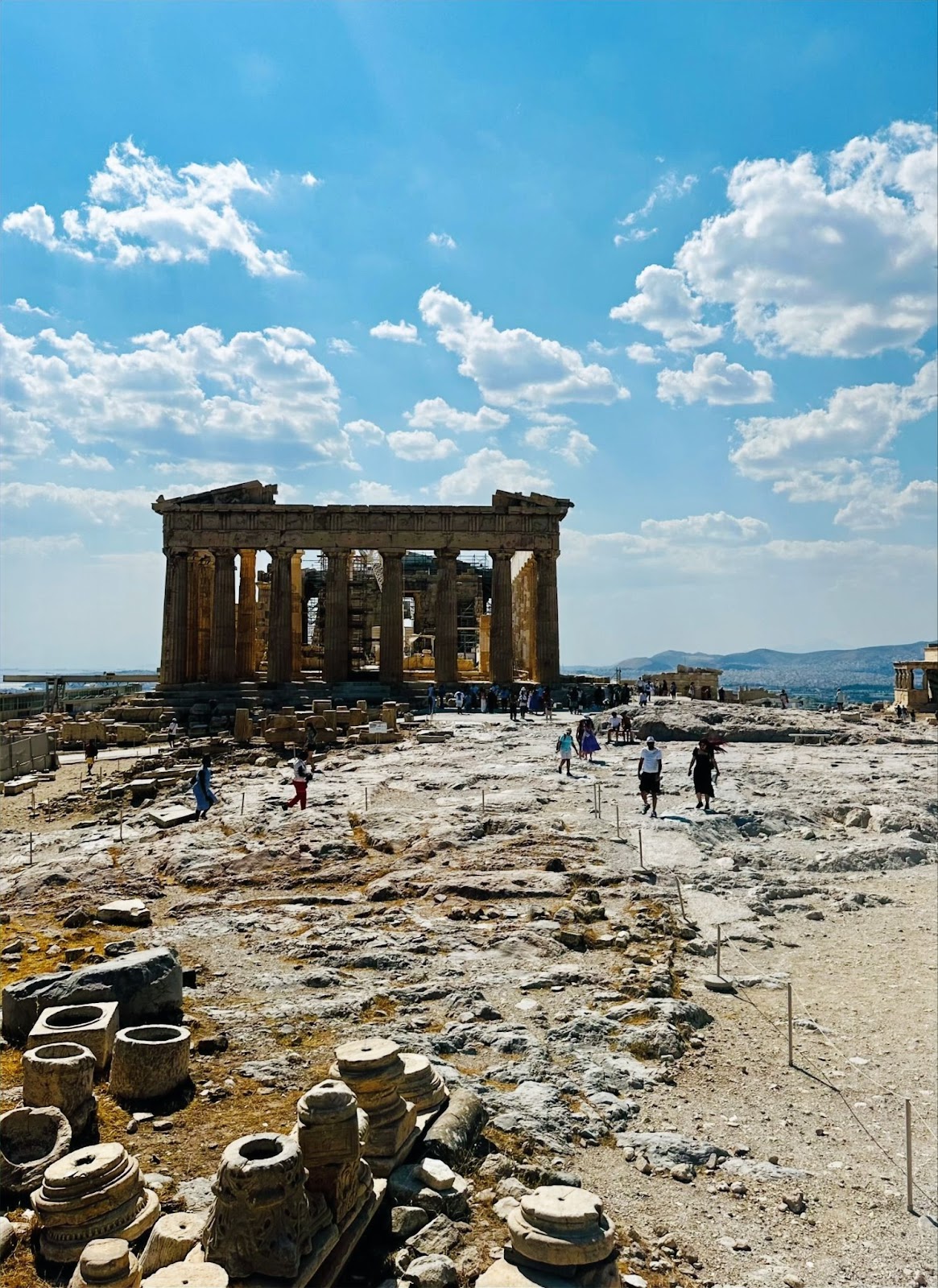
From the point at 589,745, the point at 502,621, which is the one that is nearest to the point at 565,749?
the point at 589,745

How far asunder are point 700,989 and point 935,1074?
2272 millimetres

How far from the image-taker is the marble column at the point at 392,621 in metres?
48.2

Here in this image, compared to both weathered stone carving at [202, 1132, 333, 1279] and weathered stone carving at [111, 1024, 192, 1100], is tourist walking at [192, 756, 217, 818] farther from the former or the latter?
weathered stone carving at [202, 1132, 333, 1279]

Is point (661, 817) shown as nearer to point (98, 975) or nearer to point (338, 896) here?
point (338, 896)

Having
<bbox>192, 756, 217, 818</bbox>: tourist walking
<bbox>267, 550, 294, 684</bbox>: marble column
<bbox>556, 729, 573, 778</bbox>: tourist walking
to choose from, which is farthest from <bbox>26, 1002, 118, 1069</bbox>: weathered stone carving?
<bbox>267, 550, 294, 684</bbox>: marble column

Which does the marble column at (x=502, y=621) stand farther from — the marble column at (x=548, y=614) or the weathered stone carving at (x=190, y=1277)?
the weathered stone carving at (x=190, y=1277)

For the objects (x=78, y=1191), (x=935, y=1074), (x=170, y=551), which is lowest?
(x=935, y=1074)

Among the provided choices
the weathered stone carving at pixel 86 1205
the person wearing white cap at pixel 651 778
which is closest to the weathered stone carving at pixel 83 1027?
the weathered stone carving at pixel 86 1205

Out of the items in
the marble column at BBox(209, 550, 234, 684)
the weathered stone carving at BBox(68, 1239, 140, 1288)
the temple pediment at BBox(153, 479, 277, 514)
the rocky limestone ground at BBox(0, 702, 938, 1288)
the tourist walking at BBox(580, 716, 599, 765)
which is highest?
the temple pediment at BBox(153, 479, 277, 514)

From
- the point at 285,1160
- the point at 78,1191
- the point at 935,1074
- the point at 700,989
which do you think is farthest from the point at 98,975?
the point at 935,1074

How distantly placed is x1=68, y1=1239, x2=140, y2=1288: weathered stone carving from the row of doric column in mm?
43018

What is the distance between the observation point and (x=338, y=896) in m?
12.7

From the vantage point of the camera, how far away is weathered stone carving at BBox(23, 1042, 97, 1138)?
6480mm

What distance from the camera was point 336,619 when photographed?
4925 cm
